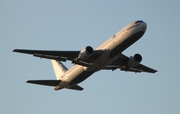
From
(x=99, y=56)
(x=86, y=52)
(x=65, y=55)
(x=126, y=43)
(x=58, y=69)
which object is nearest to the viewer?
(x=126, y=43)

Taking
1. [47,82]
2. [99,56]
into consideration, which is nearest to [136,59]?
[99,56]

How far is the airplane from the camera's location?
44072 millimetres

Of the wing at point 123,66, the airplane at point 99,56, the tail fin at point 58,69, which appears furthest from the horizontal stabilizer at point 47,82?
the wing at point 123,66

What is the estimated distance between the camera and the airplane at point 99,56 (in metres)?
44.1

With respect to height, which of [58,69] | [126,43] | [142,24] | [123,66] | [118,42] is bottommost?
[123,66]

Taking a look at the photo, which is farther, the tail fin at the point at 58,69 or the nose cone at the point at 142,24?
the tail fin at the point at 58,69

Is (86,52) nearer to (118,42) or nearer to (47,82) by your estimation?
(118,42)

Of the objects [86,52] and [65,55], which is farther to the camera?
[65,55]

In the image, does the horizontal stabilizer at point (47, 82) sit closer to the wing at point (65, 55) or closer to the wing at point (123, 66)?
the wing at point (65, 55)

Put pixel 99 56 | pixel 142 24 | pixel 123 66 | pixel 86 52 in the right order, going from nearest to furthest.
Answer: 1. pixel 86 52
2. pixel 142 24
3. pixel 99 56
4. pixel 123 66

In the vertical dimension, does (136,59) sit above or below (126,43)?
below

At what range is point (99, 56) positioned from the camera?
4497 centimetres

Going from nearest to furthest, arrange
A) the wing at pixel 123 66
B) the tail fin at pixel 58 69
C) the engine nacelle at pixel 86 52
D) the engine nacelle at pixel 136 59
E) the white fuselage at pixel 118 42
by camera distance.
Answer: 1. the white fuselage at pixel 118 42
2. the engine nacelle at pixel 86 52
3. the engine nacelle at pixel 136 59
4. the wing at pixel 123 66
5. the tail fin at pixel 58 69

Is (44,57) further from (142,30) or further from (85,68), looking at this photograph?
(142,30)
